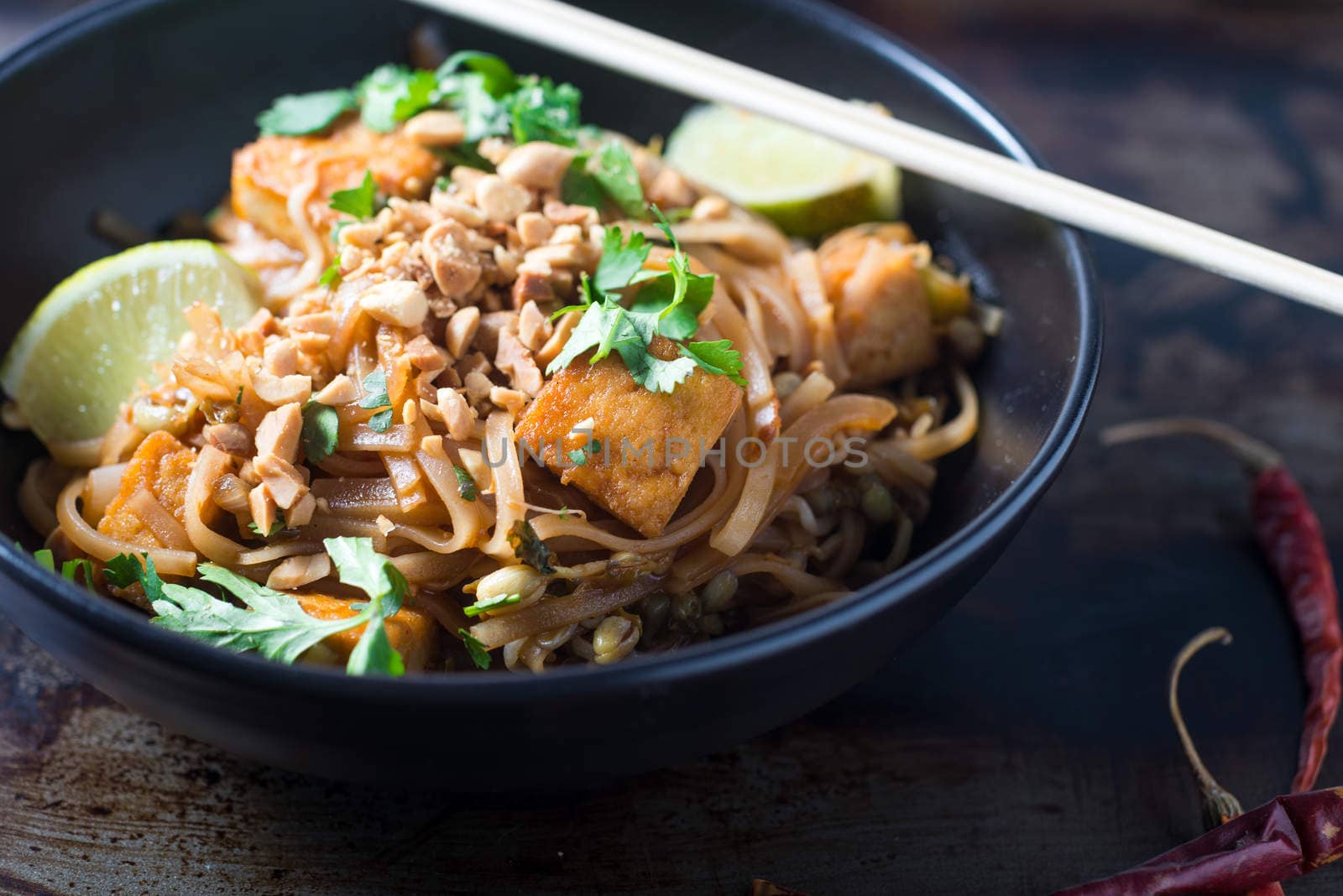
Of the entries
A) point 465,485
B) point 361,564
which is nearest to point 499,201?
point 465,485

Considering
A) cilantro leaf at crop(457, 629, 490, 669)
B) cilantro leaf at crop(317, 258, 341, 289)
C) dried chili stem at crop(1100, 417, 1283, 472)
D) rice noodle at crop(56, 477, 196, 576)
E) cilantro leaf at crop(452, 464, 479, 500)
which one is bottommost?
dried chili stem at crop(1100, 417, 1283, 472)

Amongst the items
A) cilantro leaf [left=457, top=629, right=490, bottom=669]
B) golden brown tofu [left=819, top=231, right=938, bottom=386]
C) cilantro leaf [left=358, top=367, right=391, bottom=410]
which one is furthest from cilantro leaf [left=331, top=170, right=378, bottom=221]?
golden brown tofu [left=819, top=231, right=938, bottom=386]

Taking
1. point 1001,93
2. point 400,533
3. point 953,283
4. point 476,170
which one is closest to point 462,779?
point 400,533

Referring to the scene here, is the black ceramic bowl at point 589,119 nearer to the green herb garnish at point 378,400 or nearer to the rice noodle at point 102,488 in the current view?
the rice noodle at point 102,488

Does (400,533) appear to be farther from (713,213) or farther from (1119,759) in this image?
(1119,759)

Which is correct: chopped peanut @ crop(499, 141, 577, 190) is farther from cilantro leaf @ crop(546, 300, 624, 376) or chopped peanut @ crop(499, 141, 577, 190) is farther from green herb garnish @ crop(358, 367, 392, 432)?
green herb garnish @ crop(358, 367, 392, 432)

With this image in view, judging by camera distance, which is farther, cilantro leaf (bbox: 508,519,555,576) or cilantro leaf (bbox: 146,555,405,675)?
cilantro leaf (bbox: 508,519,555,576)

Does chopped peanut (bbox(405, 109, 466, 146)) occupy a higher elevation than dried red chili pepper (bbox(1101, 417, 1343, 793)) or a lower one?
higher
